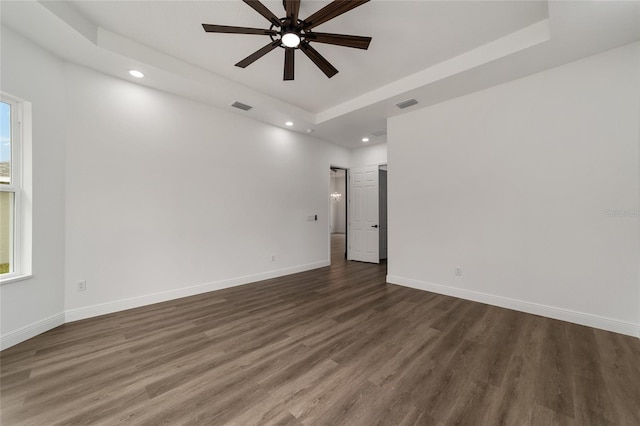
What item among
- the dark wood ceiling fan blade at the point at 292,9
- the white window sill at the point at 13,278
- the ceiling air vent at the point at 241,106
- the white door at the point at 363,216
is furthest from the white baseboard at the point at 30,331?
the white door at the point at 363,216

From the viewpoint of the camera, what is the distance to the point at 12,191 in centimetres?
254

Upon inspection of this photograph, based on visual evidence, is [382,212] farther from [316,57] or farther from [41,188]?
[41,188]

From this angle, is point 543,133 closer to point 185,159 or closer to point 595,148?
point 595,148

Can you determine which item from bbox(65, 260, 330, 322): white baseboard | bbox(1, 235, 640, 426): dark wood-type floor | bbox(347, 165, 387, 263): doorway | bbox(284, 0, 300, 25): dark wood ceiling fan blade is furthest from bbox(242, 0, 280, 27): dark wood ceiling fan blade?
bbox(347, 165, 387, 263): doorway

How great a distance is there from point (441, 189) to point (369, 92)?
2.02m

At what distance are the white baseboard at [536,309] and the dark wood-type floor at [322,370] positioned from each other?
16 centimetres

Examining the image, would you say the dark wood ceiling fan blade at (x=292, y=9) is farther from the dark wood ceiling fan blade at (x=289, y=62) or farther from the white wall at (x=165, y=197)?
the white wall at (x=165, y=197)

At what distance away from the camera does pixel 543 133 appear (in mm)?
3180

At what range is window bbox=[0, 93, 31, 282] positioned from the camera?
97.7 inches

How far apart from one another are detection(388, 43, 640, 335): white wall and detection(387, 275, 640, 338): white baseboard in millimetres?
11

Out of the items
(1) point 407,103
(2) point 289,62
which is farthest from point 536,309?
(2) point 289,62

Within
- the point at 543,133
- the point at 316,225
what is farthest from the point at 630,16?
the point at 316,225

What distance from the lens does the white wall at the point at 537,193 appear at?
2.73m

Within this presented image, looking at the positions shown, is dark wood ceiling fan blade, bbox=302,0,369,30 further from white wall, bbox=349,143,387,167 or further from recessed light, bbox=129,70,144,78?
white wall, bbox=349,143,387,167
